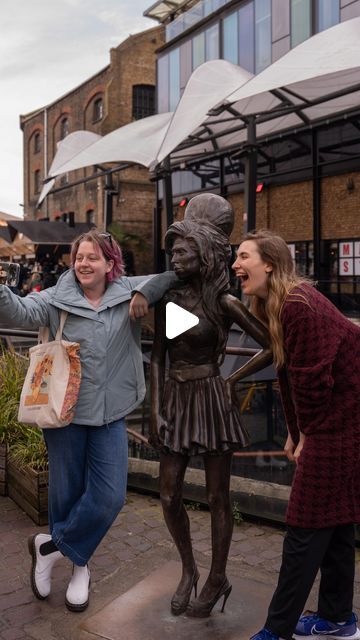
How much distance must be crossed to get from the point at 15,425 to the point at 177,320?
2.56m

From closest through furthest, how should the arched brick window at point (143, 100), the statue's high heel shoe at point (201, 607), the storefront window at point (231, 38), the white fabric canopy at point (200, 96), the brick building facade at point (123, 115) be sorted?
the statue's high heel shoe at point (201, 607) < the white fabric canopy at point (200, 96) < the storefront window at point (231, 38) < the brick building facade at point (123, 115) < the arched brick window at point (143, 100)

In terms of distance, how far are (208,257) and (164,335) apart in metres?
0.42

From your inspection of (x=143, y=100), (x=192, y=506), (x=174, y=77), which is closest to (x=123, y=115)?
(x=143, y=100)

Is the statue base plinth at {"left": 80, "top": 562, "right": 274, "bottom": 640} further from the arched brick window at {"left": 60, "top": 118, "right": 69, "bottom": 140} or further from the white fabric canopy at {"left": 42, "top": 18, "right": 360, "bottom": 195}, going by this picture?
the arched brick window at {"left": 60, "top": 118, "right": 69, "bottom": 140}

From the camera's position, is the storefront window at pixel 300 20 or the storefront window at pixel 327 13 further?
the storefront window at pixel 300 20

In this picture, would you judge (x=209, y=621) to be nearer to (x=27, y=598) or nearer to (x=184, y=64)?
(x=27, y=598)

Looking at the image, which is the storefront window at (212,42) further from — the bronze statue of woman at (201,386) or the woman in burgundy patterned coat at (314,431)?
the woman in burgundy patterned coat at (314,431)

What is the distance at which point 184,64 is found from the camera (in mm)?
22031

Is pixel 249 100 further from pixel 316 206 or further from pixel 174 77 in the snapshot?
pixel 174 77

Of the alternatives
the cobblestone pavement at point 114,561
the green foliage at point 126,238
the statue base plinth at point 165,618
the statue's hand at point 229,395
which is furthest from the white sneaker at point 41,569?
the green foliage at point 126,238

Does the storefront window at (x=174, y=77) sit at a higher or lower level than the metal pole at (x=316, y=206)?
higher

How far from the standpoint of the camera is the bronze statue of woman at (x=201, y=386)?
2625 mm

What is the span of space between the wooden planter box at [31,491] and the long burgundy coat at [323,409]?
2196 mm

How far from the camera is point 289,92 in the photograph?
11891mm
